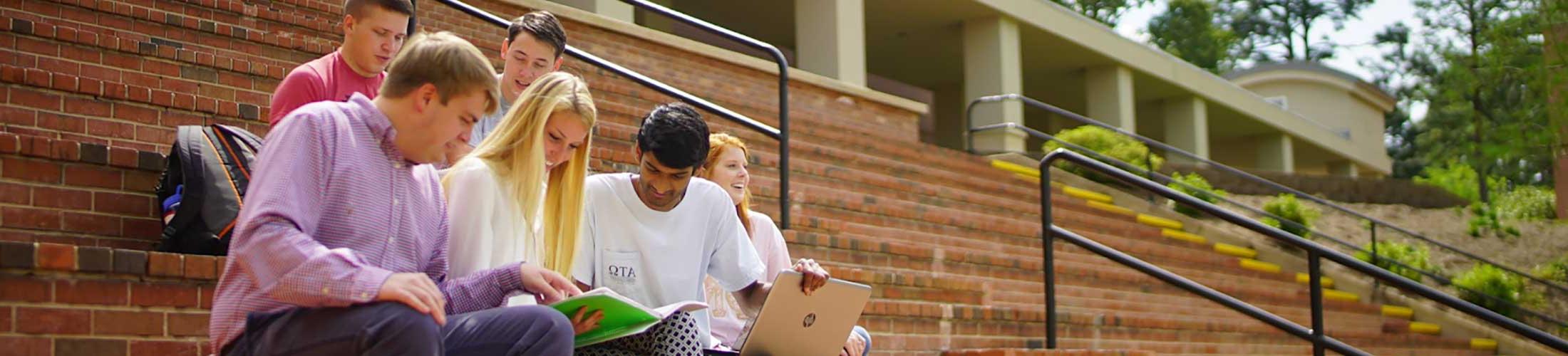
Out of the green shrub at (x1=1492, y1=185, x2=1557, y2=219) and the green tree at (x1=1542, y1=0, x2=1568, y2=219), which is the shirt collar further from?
the green shrub at (x1=1492, y1=185, x2=1557, y2=219)

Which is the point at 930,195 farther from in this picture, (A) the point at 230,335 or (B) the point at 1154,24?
(B) the point at 1154,24

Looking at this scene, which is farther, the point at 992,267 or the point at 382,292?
the point at 992,267

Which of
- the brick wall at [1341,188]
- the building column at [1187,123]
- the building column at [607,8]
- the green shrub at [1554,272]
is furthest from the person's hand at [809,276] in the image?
the building column at [1187,123]

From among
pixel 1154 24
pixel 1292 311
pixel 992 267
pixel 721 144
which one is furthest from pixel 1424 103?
pixel 721 144

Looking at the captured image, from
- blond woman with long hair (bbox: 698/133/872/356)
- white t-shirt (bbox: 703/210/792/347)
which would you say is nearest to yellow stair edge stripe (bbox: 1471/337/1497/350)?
blond woman with long hair (bbox: 698/133/872/356)

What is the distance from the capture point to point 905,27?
17312 mm

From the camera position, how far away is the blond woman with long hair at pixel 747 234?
3850 millimetres

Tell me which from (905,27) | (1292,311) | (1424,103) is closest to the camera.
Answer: (1292,311)

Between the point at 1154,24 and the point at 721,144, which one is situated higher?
the point at 1154,24

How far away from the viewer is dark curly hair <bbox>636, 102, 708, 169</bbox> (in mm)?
3318

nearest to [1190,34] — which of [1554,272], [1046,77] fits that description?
[1046,77]

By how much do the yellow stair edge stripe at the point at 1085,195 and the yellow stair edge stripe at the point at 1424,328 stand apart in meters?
2.58

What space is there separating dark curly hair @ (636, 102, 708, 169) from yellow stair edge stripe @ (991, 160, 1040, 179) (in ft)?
29.0

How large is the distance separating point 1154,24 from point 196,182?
34070mm
